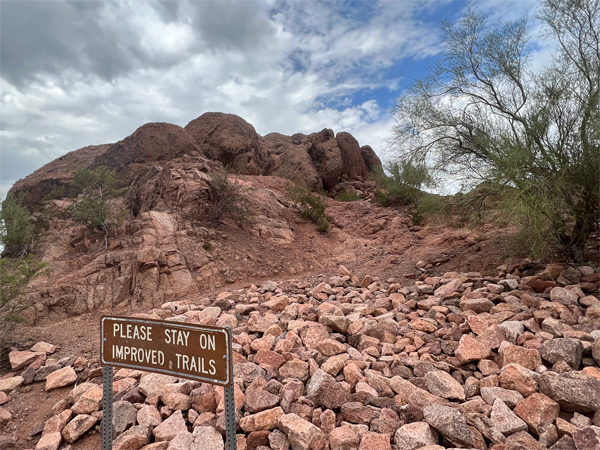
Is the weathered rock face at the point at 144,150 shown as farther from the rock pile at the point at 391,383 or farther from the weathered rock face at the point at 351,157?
the rock pile at the point at 391,383

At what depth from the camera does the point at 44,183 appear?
18594 millimetres

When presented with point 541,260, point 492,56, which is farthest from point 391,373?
point 492,56

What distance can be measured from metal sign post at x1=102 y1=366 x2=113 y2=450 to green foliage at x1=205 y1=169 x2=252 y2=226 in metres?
9.57

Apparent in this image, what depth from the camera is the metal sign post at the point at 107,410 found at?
239 cm

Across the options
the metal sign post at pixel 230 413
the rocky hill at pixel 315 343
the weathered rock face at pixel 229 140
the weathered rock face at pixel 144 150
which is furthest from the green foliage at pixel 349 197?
the metal sign post at pixel 230 413

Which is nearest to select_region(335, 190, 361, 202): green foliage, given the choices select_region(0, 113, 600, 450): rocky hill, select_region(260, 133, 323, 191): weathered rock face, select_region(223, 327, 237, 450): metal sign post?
select_region(260, 133, 323, 191): weathered rock face

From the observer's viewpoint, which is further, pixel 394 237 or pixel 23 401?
pixel 394 237

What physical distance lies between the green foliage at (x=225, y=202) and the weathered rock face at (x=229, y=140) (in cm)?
986

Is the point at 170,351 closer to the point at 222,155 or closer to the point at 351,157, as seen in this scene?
the point at 222,155

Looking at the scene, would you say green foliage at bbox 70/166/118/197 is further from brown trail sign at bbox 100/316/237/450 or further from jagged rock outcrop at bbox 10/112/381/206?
brown trail sign at bbox 100/316/237/450

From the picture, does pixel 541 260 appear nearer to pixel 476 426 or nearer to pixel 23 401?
pixel 476 426

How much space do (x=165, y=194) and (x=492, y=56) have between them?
1129 centimetres

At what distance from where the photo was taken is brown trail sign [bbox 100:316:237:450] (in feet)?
6.64

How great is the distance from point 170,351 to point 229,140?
22844 mm
